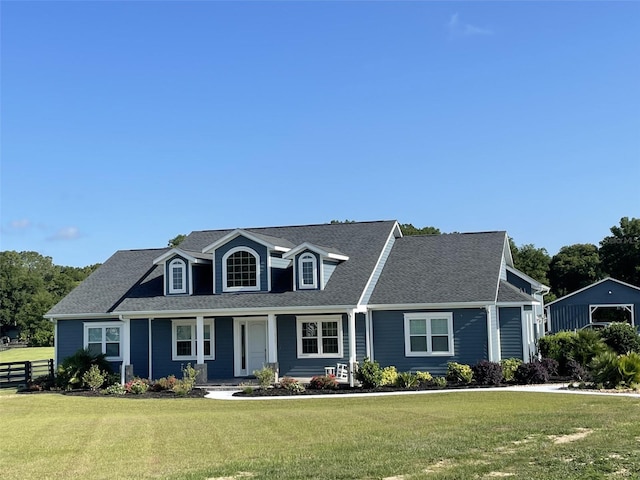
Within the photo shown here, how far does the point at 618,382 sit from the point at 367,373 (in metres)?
8.14

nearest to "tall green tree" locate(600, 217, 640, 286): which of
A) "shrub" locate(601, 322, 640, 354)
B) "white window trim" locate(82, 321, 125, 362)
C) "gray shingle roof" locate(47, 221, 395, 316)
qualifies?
"shrub" locate(601, 322, 640, 354)

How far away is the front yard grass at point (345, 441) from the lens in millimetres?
10602

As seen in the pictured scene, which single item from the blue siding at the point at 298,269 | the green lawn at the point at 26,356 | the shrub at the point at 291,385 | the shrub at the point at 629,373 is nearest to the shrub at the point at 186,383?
the shrub at the point at 291,385

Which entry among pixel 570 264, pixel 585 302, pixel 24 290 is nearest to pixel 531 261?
pixel 570 264

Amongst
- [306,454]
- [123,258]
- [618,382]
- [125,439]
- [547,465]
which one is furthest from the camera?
[123,258]

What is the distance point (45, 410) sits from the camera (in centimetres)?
2273

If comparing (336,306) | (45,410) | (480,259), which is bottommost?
(45,410)

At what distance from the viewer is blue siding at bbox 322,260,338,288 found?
29953 mm

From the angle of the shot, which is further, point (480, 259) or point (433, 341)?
point (480, 259)

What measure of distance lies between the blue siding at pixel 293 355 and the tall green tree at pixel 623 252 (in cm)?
5109

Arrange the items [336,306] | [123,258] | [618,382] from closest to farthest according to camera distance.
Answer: [618,382] → [336,306] → [123,258]

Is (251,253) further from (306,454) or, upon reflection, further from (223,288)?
(306,454)

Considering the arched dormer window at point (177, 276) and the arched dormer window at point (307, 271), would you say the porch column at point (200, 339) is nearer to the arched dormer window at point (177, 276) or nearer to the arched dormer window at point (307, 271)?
the arched dormer window at point (177, 276)

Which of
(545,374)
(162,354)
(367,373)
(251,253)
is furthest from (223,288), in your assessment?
(545,374)
